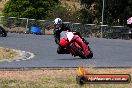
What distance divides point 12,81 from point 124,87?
Result: 2.65 m

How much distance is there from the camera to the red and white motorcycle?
20.7 meters

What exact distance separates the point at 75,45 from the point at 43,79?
8.24 m

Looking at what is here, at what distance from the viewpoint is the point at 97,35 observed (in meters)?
43.5

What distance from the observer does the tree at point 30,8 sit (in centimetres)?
5472

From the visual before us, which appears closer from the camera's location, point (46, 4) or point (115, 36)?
point (115, 36)

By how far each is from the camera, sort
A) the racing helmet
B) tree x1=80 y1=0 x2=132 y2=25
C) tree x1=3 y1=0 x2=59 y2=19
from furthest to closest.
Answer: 1. tree x1=3 y1=0 x2=59 y2=19
2. tree x1=80 y1=0 x2=132 y2=25
3. the racing helmet

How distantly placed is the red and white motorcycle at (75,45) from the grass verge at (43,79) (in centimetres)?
477

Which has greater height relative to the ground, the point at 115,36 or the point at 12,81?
the point at 12,81

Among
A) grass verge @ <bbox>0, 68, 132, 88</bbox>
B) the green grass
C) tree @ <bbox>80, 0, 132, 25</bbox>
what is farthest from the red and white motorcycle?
tree @ <bbox>80, 0, 132, 25</bbox>

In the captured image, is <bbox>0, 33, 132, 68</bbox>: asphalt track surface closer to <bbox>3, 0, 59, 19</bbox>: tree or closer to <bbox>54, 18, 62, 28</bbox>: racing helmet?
<bbox>54, 18, 62, 28</bbox>: racing helmet

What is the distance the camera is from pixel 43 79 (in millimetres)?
12797

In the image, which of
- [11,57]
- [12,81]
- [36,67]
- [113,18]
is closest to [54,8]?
[113,18]

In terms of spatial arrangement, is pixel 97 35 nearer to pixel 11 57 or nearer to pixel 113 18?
pixel 113 18

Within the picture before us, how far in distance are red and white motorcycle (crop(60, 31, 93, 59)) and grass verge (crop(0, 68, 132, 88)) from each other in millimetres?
4769
